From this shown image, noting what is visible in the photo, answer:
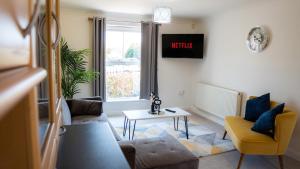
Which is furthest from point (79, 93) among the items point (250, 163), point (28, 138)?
point (28, 138)

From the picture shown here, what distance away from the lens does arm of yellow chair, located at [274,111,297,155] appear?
239 centimetres

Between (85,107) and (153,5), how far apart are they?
2047 mm

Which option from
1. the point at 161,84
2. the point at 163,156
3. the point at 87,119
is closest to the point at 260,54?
the point at 161,84

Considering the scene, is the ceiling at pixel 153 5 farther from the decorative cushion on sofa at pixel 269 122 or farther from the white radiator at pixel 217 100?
the decorative cushion on sofa at pixel 269 122

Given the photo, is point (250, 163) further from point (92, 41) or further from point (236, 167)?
point (92, 41)

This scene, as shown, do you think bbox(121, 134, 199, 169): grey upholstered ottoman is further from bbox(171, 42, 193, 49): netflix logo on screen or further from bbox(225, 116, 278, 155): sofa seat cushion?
bbox(171, 42, 193, 49): netflix logo on screen

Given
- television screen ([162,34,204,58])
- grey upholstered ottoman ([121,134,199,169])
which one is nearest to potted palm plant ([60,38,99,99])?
television screen ([162,34,204,58])

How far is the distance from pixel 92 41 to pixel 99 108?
5.21 ft

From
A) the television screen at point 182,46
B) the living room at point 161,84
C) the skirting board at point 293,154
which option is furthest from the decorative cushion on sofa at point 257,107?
the television screen at point 182,46

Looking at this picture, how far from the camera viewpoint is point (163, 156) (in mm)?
2020

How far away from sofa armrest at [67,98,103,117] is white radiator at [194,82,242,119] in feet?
7.36

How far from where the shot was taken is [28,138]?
403 mm

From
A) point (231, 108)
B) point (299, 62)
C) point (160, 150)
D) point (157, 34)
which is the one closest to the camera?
point (160, 150)

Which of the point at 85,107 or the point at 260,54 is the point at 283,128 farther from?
the point at 85,107
